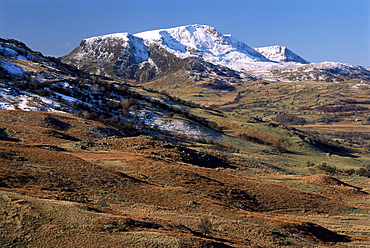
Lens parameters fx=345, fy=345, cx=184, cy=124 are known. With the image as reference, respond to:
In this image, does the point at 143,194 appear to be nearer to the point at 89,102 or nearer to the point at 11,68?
the point at 89,102

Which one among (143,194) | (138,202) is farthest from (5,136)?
(138,202)

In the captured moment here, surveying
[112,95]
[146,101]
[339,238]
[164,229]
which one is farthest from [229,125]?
[164,229]

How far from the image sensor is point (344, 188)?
56656 millimetres

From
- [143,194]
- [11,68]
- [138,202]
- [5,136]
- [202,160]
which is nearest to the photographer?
[138,202]

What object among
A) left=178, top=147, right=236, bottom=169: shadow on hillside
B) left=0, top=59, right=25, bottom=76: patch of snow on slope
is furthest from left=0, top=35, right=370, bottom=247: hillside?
left=0, top=59, right=25, bottom=76: patch of snow on slope

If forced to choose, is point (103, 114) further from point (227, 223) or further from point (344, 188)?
point (227, 223)

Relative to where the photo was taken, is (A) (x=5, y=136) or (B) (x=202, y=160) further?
(B) (x=202, y=160)

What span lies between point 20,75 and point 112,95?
32255mm

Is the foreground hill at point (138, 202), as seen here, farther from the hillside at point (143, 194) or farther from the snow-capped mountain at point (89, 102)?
the snow-capped mountain at point (89, 102)

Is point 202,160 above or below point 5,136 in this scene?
below

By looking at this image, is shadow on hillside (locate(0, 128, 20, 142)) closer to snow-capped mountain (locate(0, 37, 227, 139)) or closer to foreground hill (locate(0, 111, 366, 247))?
foreground hill (locate(0, 111, 366, 247))

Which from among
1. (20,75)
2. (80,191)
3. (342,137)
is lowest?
(342,137)

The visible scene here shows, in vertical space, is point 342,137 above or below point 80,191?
below

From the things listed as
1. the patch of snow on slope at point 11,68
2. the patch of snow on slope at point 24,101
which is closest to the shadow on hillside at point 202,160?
the patch of snow on slope at point 24,101
